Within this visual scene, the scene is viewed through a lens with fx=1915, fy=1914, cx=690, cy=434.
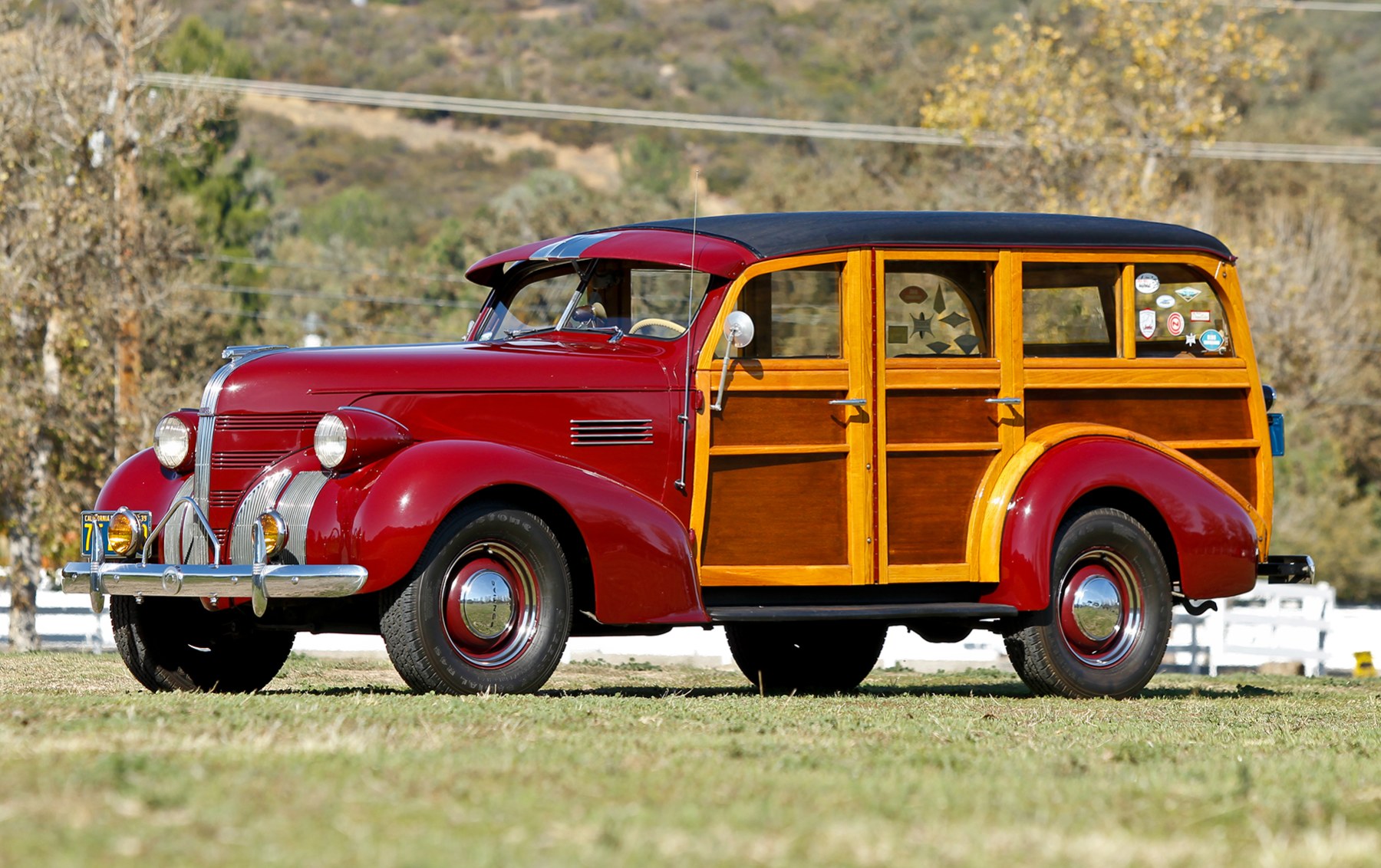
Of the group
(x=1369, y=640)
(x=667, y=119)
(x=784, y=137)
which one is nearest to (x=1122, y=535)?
(x=1369, y=640)

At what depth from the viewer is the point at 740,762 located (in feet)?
19.1

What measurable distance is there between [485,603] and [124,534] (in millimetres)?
1743

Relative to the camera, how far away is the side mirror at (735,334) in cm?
899

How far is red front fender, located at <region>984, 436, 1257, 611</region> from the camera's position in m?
9.37

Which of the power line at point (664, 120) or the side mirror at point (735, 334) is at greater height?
the power line at point (664, 120)

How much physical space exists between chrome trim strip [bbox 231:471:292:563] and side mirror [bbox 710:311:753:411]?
2023 millimetres

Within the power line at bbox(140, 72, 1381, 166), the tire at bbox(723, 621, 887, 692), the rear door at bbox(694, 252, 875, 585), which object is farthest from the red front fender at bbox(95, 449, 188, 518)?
the power line at bbox(140, 72, 1381, 166)

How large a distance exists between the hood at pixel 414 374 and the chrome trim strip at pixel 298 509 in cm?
40

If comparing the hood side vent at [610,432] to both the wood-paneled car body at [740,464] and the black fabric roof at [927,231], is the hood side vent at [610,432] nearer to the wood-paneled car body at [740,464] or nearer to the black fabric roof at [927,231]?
the wood-paneled car body at [740,464]

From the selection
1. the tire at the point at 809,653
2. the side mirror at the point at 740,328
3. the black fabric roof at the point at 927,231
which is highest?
the black fabric roof at the point at 927,231

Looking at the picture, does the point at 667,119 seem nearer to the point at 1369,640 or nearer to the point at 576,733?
the point at 1369,640

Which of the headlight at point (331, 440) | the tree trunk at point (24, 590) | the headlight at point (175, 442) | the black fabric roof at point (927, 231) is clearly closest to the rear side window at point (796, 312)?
the black fabric roof at point (927, 231)

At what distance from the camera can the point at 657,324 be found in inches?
368

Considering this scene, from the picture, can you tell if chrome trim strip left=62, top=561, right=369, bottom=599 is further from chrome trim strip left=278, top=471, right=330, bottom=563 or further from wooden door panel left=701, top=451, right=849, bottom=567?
wooden door panel left=701, top=451, right=849, bottom=567
